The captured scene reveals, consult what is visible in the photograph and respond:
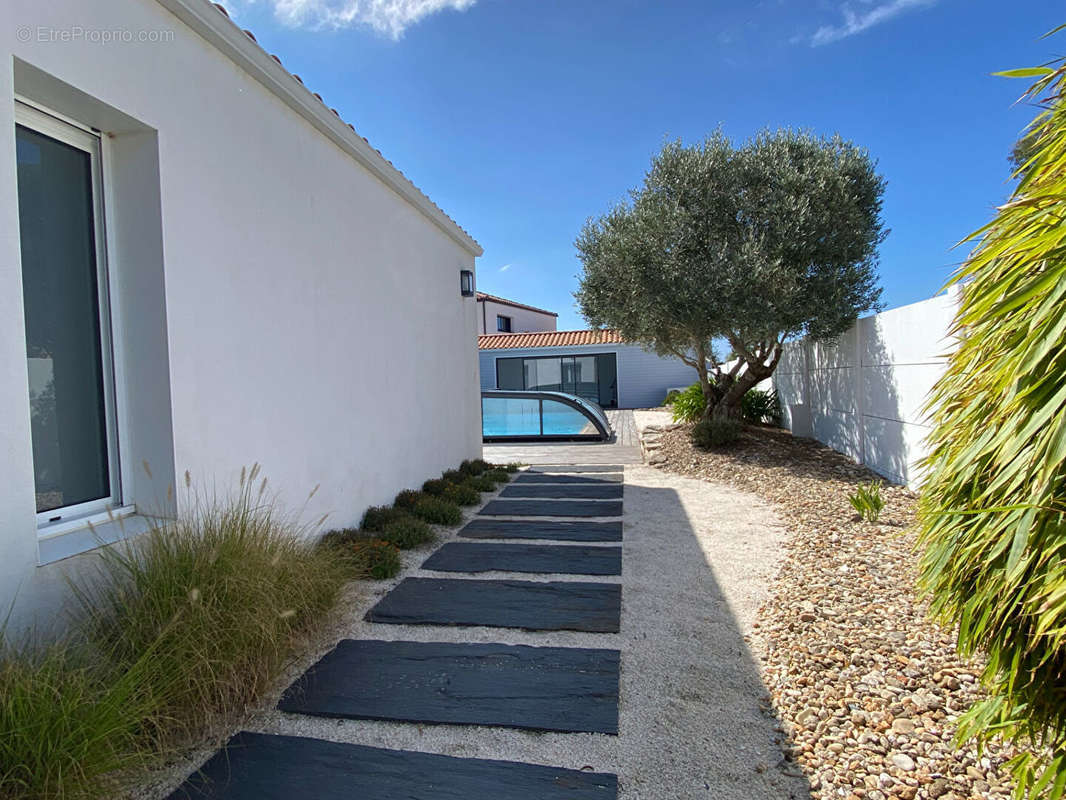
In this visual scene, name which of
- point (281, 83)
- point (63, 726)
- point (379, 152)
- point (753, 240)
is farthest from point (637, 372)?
point (63, 726)

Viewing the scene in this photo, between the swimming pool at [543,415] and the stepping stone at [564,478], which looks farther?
the swimming pool at [543,415]

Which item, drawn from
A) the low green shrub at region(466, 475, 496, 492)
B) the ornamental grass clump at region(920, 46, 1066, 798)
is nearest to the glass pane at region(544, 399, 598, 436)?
the low green shrub at region(466, 475, 496, 492)

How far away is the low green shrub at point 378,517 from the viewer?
511 centimetres

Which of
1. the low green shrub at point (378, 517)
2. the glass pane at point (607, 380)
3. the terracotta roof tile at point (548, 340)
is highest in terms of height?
the terracotta roof tile at point (548, 340)

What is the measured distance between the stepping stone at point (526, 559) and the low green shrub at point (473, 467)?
9.31ft

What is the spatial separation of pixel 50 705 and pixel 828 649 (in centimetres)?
328

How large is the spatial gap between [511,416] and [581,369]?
9905 millimetres

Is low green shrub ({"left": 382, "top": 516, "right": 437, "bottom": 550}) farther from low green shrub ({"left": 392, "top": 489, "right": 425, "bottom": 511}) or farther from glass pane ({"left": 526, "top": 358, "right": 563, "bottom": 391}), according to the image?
glass pane ({"left": 526, "top": 358, "right": 563, "bottom": 391})

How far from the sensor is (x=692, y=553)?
4.79 meters

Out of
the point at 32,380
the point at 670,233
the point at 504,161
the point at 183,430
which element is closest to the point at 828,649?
the point at 183,430

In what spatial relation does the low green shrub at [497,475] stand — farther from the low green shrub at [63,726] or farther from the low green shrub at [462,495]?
the low green shrub at [63,726]

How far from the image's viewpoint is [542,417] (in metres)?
13.2

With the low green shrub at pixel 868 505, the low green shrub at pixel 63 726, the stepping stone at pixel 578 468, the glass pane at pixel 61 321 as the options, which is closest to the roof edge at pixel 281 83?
the glass pane at pixel 61 321

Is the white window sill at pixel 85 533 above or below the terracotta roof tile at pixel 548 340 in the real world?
below
